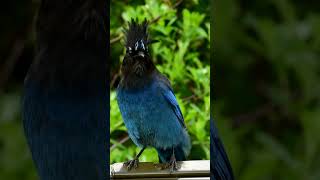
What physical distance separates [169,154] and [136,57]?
0.14 meters

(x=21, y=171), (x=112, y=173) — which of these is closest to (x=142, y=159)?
(x=112, y=173)

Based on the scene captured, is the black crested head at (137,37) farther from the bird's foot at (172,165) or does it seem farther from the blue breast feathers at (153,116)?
the bird's foot at (172,165)

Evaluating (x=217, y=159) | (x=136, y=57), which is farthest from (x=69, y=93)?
(x=217, y=159)

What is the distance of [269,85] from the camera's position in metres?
1.09

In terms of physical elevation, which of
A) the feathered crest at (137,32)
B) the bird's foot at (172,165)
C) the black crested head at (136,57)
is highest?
the feathered crest at (137,32)

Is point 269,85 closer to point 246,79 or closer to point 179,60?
point 246,79

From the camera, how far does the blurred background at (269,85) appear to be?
107 cm

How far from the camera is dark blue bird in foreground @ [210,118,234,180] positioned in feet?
3.30

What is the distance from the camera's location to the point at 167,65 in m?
1.05

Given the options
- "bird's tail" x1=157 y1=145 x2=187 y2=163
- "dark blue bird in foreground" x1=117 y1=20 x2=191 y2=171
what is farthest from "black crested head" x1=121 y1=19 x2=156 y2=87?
"bird's tail" x1=157 y1=145 x2=187 y2=163

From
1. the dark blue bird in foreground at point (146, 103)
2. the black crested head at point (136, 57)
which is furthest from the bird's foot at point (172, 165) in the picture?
the black crested head at point (136, 57)

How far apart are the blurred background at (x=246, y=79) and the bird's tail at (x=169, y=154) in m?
0.02

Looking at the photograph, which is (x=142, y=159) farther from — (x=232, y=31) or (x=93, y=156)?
(x=232, y=31)

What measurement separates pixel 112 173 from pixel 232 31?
0.86 ft
